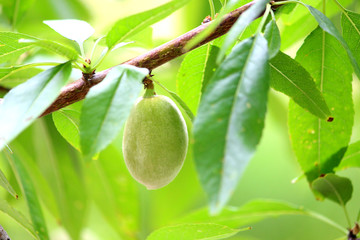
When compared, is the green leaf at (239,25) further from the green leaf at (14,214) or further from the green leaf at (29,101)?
the green leaf at (14,214)

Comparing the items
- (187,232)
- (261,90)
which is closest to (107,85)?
(261,90)

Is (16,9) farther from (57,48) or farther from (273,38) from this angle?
(273,38)

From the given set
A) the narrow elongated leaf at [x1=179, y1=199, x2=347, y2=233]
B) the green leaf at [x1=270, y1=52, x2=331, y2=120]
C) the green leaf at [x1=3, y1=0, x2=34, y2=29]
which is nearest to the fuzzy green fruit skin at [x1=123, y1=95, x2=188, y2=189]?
the green leaf at [x1=270, y1=52, x2=331, y2=120]

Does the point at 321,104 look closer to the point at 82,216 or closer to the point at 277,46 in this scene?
the point at 277,46

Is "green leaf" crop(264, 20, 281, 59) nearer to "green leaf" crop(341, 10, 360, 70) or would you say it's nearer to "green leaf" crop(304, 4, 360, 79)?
→ "green leaf" crop(304, 4, 360, 79)

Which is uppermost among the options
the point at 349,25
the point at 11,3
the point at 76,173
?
the point at 11,3

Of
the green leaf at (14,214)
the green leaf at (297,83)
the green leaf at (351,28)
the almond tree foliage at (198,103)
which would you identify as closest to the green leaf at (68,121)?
the almond tree foliage at (198,103)
